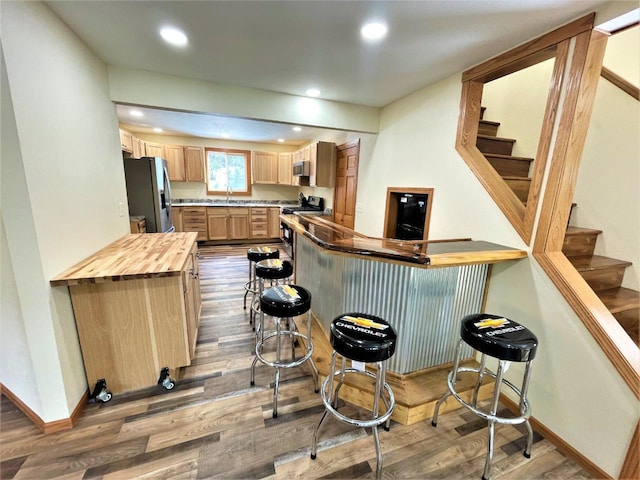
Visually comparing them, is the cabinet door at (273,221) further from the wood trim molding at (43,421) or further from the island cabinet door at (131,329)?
the wood trim molding at (43,421)

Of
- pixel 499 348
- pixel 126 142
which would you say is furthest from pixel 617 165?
pixel 126 142

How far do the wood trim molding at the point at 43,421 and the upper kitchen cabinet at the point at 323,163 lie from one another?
3.96 m

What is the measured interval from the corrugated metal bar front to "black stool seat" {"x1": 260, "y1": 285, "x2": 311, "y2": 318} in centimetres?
35

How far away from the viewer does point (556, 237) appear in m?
1.61

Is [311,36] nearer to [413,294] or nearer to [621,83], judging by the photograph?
[413,294]

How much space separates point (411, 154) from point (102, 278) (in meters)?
2.88

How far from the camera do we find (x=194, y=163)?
5773 millimetres

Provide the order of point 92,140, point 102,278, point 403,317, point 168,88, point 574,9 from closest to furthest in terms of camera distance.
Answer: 1. point 574,9
2. point 102,278
3. point 403,317
4. point 92,140
5. point 168,88

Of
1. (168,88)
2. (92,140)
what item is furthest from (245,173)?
(92,140)

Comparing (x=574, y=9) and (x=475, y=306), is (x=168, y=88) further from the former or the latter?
(x=475, y=306)

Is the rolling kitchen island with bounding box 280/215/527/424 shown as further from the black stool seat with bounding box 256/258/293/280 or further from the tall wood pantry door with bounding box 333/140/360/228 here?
the tall wood pantry door with bounding box 333/140/360/228

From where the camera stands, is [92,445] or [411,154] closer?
[92,445]

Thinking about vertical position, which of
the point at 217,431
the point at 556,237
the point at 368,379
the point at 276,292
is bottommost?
the point at 217,431

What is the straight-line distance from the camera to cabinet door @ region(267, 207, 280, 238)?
19.9 feet
